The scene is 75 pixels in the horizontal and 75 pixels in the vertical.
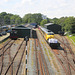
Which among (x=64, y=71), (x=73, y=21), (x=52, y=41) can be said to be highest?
(x=73, y=21)

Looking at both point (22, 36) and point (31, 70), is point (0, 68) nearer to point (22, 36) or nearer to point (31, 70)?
point (31, 70)

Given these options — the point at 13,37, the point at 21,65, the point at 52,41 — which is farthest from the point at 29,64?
the point at 13,37

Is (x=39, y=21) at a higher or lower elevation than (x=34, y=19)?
lower

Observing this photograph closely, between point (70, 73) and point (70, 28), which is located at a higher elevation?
point (70, 28)

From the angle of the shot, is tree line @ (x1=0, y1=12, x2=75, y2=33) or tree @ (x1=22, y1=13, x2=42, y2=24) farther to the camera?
tree @ (x1=22, y1=13, x2=42, y2=24)

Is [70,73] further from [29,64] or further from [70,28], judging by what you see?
[70,28]

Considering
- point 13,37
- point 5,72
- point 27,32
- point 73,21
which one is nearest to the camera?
point 5,72

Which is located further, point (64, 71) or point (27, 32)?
point (27, 32)

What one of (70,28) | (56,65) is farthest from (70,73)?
(70,28)

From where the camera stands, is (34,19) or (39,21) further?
(39,21)

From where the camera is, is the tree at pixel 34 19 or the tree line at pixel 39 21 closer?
the tree line at pixel 39 21

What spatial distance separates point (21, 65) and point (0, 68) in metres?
2.60

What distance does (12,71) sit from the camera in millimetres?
11867

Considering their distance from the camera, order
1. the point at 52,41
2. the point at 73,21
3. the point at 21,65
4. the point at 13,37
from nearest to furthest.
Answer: the point at 21,65
the point at 52,41
the point at 13,37
the point at 73,21
